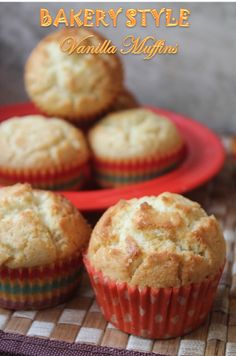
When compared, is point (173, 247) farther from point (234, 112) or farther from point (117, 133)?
point (234, 112)

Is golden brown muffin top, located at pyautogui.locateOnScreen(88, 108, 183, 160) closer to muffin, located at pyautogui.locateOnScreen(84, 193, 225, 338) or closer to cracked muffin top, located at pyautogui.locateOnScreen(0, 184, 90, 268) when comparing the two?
cracked muffin top, located at pyautogui.locateOnScreen(0, 184, 90, 268)

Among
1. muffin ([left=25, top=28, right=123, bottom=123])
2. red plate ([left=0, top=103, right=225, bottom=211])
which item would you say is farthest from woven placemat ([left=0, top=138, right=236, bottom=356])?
muffin ([left=25, top=28, right=123, bottom=123])

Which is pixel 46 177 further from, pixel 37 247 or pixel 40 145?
pixel 37 247

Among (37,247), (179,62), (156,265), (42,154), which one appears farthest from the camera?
(179,62)

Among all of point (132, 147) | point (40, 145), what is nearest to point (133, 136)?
point (132, 147)

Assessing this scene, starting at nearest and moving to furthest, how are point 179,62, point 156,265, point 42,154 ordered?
1. point 156,265
2. point 42,154
3. point 179,62

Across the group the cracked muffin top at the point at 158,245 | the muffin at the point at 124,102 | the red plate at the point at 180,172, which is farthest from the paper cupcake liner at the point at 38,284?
the muffin at the point at 124,102

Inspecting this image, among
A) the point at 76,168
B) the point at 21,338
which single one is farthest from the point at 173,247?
the point at 76,168
